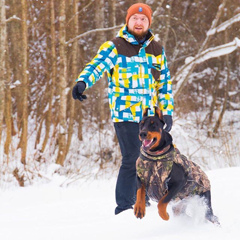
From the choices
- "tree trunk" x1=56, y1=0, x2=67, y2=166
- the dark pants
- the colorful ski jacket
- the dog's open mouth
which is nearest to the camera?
the dog's open mouth

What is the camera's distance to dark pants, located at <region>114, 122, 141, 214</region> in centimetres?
340

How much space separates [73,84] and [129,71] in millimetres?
5517

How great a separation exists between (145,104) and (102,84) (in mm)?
7507

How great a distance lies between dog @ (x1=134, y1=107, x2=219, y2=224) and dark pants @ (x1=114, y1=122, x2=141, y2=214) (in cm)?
48

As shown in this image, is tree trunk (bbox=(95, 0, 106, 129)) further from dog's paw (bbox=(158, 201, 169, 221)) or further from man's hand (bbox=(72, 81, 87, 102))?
dog's paw (bbox=(158, 201, 169, 221))

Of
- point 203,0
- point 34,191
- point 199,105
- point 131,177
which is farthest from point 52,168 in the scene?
point 203,0

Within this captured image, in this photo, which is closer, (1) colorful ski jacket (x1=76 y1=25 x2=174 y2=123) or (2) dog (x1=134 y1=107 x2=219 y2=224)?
(2) dog (x1=134 y1=107 x2=219 y2=224)

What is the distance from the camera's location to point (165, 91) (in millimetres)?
3531

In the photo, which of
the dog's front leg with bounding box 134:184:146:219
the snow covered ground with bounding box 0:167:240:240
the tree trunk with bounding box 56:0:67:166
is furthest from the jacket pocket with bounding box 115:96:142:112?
the tree trunk with bounding box 56:0:67:166

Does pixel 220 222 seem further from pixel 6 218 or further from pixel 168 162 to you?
pixel 6 218

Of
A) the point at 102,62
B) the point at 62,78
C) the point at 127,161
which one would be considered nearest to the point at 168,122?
the point at 127,161

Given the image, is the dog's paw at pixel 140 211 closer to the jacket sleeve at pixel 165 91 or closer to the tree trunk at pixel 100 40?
the jacket sleeve at pixel 165 91

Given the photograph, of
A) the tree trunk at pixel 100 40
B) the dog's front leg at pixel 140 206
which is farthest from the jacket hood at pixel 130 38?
the tree trunk at pixel 100 40

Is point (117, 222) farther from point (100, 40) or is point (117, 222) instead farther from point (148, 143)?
point (100, 40)
